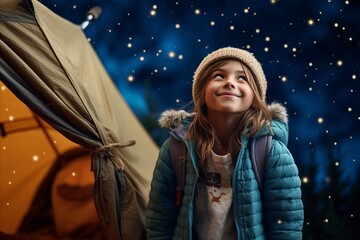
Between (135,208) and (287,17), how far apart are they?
176 cm

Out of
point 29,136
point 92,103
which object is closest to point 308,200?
point 92,103

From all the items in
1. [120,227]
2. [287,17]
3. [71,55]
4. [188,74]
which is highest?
[287,17]

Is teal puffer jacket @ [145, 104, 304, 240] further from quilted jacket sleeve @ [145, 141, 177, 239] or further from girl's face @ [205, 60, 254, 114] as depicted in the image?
girl's face @ [205, 60, 254, 114]

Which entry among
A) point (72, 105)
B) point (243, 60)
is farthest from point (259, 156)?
point (72, 105)

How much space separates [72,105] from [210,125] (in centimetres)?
66

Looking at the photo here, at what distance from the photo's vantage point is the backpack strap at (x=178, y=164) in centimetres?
160

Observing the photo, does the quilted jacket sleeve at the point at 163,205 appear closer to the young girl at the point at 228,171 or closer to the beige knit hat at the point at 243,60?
the young girl at the point at 228,171

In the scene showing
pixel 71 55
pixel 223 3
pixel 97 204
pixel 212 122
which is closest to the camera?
pixel 212 122

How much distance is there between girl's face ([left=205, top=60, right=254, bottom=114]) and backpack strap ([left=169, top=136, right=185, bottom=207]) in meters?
0.20

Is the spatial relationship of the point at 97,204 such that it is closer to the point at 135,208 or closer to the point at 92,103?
the point at 135,208

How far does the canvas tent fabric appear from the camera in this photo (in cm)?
173

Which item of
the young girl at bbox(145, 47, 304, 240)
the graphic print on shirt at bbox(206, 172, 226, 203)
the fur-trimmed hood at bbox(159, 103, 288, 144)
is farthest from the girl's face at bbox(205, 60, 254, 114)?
the graphic print on shirt at bbox(206, 172, 226, 203)

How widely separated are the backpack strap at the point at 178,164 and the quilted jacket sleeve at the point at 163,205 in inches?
0.8

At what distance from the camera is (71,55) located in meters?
2.19
